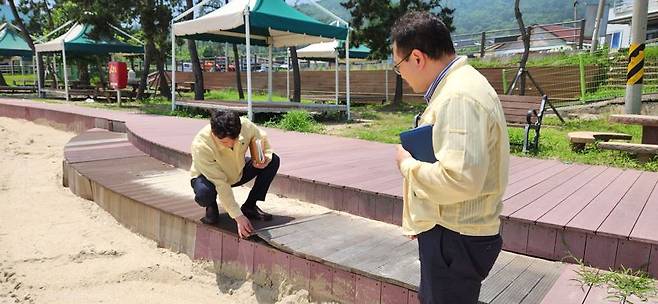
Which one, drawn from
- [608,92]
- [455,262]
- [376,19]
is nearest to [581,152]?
[455,262]

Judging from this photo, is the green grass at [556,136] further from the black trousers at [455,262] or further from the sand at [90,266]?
the black trousers at [455,262]

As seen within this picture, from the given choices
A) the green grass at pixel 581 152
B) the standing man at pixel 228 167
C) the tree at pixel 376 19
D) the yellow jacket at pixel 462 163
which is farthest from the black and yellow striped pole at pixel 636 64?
the yellow jacket at pixel 462 163

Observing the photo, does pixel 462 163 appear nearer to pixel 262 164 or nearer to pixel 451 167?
pixel 451 167

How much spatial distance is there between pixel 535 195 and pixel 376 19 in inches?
501

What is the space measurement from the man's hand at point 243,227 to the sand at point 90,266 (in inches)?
14.5

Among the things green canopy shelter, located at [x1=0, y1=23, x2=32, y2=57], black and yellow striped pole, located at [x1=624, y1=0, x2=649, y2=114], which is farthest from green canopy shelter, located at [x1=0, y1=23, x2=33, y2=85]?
black and yellow striped pole, located at [x1=624, y1=0, x2=649, y2=114]

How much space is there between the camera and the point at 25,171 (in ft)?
24.1

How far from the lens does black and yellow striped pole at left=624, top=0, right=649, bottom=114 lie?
26.3ft

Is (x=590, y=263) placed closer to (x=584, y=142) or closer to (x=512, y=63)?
(x=584, y=142)

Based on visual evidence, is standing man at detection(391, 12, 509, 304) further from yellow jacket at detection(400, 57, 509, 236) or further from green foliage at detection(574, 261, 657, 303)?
green foliage at detection(574, 261, 657, 303)

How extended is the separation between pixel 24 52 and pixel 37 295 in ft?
77.0

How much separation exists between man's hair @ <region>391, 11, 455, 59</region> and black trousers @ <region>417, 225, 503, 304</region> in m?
0.56

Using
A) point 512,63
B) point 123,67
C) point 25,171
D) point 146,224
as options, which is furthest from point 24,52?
point 146,224

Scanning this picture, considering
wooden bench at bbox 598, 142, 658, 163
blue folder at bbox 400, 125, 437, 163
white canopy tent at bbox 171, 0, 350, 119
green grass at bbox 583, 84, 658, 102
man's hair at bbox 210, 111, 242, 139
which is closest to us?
blue folder at bbox 400, 125, 437, 163
